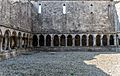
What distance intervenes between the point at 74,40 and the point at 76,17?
366 cm

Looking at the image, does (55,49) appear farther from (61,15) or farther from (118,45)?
(118,45)

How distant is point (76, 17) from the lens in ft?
105

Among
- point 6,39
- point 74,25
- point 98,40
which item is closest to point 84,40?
point 98,40

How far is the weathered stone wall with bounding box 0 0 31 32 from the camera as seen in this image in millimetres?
18875

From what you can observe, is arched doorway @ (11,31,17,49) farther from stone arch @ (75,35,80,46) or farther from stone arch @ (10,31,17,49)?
stone arch @ (75,35,80,46)

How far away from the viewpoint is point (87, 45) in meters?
30.9

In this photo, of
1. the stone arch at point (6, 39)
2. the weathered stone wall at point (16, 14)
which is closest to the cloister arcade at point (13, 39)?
the stone arch at point (6, 39)

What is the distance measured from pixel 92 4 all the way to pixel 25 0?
423 inches

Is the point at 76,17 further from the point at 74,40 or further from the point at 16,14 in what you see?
the point at 16,14

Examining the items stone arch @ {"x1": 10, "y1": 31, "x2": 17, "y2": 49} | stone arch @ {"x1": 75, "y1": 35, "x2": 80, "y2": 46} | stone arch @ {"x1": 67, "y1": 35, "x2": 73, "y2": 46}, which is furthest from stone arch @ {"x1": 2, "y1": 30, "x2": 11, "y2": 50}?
stone arch @ {"x1": 75, "y1": 35, "x2": 80, "y2": 46}

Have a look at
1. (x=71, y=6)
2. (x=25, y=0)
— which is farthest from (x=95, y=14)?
(x=25, y=0)

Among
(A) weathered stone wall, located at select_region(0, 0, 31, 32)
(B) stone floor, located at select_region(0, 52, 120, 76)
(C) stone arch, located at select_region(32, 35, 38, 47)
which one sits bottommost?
(B) stone floor, located at select_region(0, 52, 120, 76)

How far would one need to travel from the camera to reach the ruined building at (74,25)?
3081 centimetres

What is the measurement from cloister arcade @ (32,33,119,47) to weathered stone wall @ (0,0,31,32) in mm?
2835
